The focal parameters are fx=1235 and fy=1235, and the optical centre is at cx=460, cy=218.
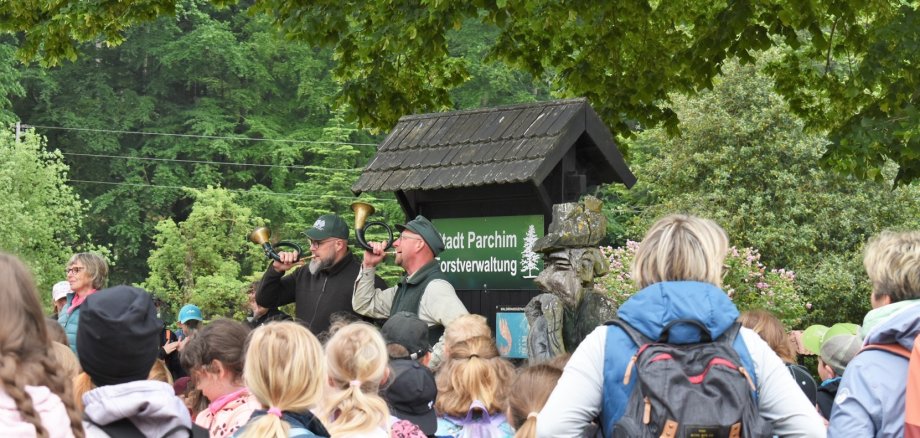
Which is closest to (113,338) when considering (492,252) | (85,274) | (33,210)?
(492,252)

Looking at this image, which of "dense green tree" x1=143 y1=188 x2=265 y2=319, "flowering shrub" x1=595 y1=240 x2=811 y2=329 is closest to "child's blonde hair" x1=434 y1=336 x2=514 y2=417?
"flowering shrub" x1=595 y1=240 x2=811 y2=329

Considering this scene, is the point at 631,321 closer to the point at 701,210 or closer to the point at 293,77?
the point at 701,210

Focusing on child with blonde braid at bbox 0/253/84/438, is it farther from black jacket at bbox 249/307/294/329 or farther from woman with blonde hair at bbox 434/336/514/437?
black jacket at bbox 249/307/294/329

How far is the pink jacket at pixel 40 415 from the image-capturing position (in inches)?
104

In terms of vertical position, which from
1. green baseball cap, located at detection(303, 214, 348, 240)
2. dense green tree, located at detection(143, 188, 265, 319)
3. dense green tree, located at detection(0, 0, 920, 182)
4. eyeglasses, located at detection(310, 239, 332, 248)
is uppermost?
dense green tree, located at detection(0, 0, 920, 182)

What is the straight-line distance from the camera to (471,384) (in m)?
5.09

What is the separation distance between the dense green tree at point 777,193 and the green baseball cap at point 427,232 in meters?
21.1

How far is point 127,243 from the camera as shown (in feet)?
138

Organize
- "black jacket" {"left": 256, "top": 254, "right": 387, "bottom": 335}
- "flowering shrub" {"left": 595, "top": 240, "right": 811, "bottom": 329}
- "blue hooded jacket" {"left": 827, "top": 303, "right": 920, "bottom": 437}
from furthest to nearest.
Result: "flowering shrub" {"left": 595, "top": 240, "right": 811, "bottom": 329}, "black jacket" {"left": 256, "top": 254, "right": 387, "bottom": 335}, "blue hooded jacket" {"left": 827, "top": 303, "right": 920, "bottom": 437}

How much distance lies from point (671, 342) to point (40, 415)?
167 cm

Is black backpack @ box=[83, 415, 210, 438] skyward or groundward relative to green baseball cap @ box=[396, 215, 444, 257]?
groundward

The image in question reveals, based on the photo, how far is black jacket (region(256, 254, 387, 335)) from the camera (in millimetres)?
7754

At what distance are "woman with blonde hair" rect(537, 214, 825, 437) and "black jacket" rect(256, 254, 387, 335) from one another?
13.9 ft

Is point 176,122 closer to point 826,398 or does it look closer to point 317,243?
point 317,243
